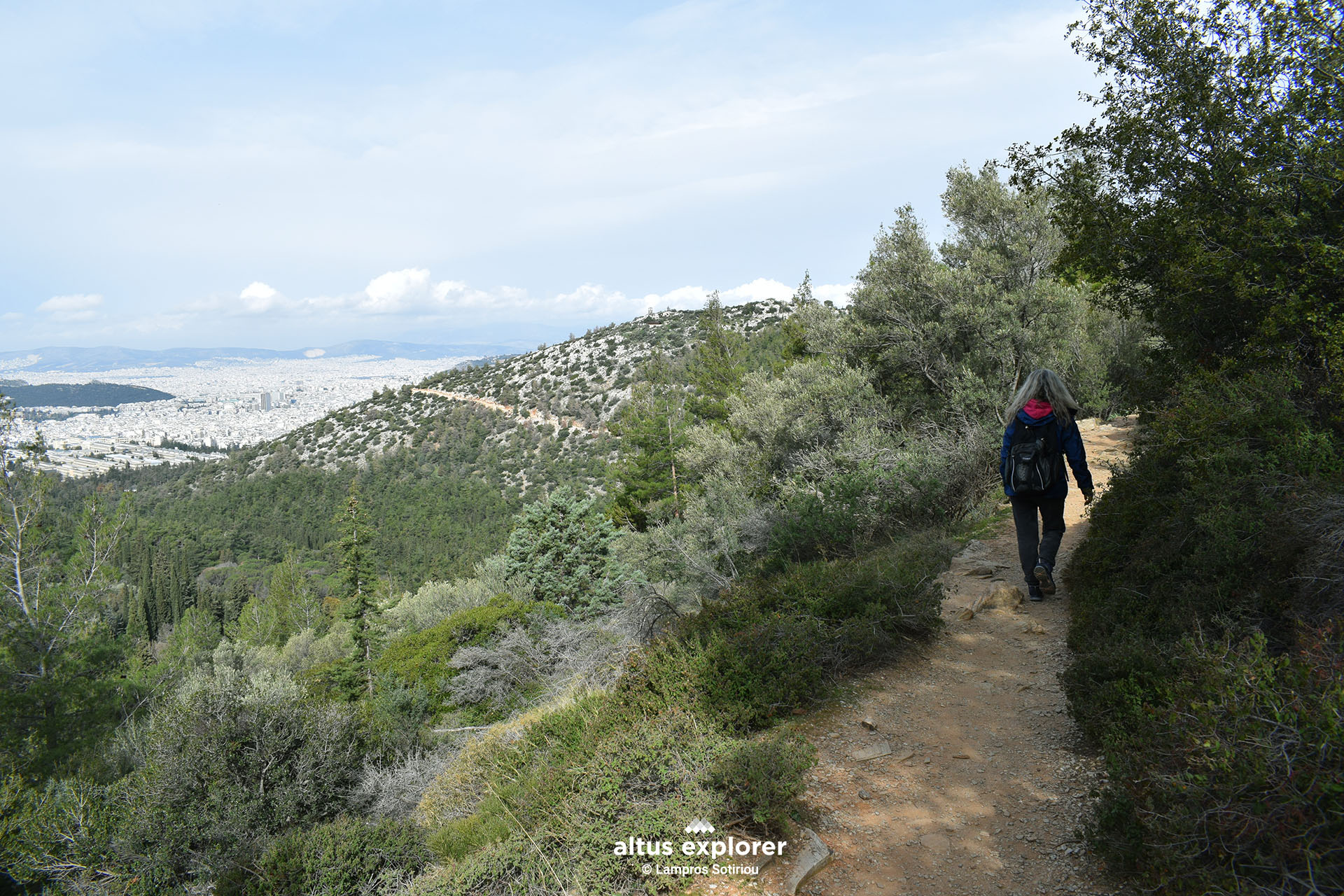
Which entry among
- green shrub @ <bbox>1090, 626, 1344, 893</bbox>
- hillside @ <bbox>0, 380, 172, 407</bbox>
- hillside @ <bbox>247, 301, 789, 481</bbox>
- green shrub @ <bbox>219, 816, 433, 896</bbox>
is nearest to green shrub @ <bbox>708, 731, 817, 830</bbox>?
green shrub @ <bbox>1090, 626, 1344, 893</bbox>

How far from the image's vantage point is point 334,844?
14.8 feet

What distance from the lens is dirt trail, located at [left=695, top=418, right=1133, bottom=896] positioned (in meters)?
2.51

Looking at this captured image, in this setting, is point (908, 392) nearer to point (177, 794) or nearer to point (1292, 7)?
point (1292, 7)

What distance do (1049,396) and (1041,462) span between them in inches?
20.7

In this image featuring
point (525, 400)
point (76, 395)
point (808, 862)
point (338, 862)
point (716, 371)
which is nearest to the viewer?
point (808, 862)

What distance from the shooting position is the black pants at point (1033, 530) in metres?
5.21

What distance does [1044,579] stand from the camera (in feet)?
17.7

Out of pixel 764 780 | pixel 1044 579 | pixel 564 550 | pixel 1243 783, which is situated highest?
pixel 1243 783

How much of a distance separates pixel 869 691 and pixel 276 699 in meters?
6.31

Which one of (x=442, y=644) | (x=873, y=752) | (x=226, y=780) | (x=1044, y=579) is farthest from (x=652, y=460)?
(x=873, y=752)

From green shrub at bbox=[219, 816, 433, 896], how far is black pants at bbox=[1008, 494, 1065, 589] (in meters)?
4.99

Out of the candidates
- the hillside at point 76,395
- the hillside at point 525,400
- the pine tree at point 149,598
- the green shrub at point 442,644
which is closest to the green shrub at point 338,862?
the green shrub at point 442,644

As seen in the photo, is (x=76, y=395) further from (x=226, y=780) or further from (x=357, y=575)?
(x=226, y=780)

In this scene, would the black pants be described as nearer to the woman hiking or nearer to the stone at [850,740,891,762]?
the woman hiking
